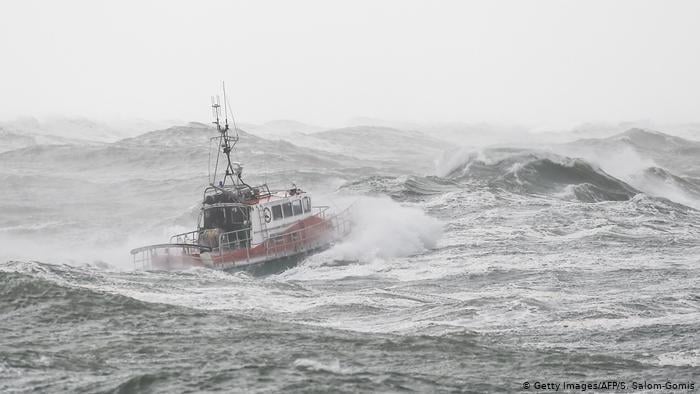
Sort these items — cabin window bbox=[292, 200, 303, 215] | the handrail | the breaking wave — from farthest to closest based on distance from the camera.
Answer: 1. the breaking wave
2. cabin window bbox=[292, 200, 303, 215]
3. the handrail

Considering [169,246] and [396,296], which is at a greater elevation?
[169,246]

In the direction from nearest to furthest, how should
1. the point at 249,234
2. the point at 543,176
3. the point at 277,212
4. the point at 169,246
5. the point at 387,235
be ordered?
1. the point at 169,246
2. the point at 249,234
3. the point at 387,235
4. the point at 277,212
5. the point at 543,176

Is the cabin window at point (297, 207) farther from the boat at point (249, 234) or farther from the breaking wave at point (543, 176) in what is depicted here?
the breaking wave at point (543, 176)

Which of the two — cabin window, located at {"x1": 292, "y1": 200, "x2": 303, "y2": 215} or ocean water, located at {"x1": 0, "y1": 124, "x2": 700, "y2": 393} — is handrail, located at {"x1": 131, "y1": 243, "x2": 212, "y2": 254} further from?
cabin window, located at {"x1": 292, "y1": 200, "x2": 303, "y2": 215}

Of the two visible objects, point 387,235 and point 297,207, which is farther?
point 297,207

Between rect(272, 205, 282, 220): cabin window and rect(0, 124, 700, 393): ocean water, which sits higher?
rect(272, 205, 282, 220): cabin window

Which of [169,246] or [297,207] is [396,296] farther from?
[297,207]

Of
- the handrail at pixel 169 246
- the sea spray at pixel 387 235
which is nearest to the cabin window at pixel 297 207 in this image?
the sea spray at pixel 387 235

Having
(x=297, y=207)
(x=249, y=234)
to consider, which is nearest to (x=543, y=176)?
(x=297, y=207)

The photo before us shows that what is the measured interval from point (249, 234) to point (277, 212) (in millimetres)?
1067

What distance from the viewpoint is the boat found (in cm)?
2011

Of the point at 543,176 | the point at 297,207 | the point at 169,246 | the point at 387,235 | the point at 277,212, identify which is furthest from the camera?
the point at 543,176

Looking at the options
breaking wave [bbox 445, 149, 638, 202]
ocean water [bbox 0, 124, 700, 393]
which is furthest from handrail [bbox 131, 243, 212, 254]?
breaking wave [bbox 445, 149, 638, 202]

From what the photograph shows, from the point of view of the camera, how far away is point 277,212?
22234 mm
